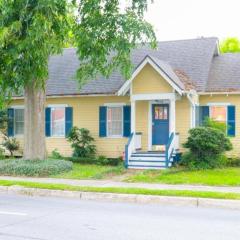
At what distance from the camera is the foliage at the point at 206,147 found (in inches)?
806

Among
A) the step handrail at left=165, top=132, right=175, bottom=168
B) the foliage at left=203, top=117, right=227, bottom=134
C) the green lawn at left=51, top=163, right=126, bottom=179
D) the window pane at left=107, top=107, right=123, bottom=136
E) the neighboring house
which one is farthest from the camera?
the window pane at left=107, top=107, right=123, bottom=136

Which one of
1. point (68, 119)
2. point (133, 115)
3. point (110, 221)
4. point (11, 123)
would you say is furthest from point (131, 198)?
point (11, 123)

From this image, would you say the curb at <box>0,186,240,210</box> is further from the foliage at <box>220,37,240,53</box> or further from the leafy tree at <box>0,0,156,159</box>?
the foliage at <box>220,37,240,53</box>

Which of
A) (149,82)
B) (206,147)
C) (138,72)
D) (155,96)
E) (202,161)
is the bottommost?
(202,161)

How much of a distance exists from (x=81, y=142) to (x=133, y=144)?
3.13m

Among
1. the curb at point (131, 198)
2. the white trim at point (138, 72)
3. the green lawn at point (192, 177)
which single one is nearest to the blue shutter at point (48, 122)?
the white trim at point (138, 72)

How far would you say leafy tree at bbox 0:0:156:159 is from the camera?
1752 cm

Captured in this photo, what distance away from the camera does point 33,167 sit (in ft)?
64.6

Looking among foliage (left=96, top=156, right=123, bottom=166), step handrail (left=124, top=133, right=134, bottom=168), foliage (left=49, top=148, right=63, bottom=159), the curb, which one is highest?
step handrail (left=124, top=133, right=134, bottom=168)

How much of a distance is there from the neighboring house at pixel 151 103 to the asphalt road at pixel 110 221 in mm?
9163

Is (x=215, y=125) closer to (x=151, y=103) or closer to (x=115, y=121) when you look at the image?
(x=151, y=103)

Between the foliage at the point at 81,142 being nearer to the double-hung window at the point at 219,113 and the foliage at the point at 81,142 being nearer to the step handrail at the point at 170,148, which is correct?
the step handrail at the point at 170,148

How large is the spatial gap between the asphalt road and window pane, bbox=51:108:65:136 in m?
12.9

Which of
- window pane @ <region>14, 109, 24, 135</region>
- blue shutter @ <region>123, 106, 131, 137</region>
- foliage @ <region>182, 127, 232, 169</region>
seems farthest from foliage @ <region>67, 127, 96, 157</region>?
foliage @ <region>182, 127, 232, 169</region>
